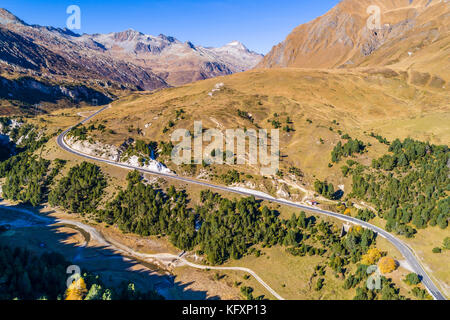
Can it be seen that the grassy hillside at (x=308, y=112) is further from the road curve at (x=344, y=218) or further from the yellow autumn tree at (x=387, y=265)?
the yellow autumn tree at (x=387, y=265)

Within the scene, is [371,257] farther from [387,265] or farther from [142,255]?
[142,255]

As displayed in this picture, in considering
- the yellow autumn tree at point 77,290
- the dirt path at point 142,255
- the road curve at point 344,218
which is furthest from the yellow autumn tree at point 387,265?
the yellow autumn tree at point 77,290

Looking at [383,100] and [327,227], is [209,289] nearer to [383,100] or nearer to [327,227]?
[327,227]

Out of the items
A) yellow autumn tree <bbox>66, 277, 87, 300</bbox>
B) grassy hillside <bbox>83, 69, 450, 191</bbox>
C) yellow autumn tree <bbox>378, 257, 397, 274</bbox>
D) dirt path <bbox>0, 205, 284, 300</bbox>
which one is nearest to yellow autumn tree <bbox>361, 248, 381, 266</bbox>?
yellow autumn tree <bbox>378, 257, 397, 274</bbox>

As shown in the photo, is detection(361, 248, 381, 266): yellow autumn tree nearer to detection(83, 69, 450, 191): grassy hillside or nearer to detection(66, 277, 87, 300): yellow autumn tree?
detection(83, 69, 450, 191): grassy hillside

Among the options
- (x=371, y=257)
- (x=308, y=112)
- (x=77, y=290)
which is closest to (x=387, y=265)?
(x=371, y=257)

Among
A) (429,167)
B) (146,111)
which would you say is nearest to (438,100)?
(429,167)
